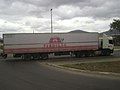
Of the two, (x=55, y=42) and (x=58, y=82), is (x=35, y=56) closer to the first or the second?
(x=55, y=42)

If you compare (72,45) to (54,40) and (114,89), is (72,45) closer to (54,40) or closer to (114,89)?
(54,40)

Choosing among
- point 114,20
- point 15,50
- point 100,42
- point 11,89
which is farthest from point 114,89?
point 114,20

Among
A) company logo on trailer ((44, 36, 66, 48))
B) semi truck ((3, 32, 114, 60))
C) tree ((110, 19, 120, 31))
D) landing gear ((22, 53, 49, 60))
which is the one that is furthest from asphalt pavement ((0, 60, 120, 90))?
tree ((110, 19, 120, 31))

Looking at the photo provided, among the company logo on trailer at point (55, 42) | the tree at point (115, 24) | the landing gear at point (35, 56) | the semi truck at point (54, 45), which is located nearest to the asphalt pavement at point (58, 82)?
the semi truck at point (54, 45)

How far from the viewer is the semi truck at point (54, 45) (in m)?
33.0

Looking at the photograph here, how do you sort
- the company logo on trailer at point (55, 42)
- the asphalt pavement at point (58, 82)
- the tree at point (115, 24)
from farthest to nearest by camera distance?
the tree at point (115, 24) < the company logo on trailer at point (55, 42) < the asphalt pavement at point (58, 82)

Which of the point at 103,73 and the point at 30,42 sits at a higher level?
the point at 30,42

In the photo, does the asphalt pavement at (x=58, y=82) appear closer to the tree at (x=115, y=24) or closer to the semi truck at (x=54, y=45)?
the semi truck at (x=54, y=45)

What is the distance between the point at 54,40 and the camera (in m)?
35.2

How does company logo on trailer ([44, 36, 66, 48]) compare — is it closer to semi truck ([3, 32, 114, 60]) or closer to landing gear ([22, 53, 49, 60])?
semi truck ([3, 32, 114, 60])

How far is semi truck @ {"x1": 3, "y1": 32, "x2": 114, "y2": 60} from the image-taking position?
3300cm

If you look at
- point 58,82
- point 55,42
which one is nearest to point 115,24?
point 55,42

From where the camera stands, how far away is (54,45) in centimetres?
3512

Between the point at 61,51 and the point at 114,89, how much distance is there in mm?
24722
